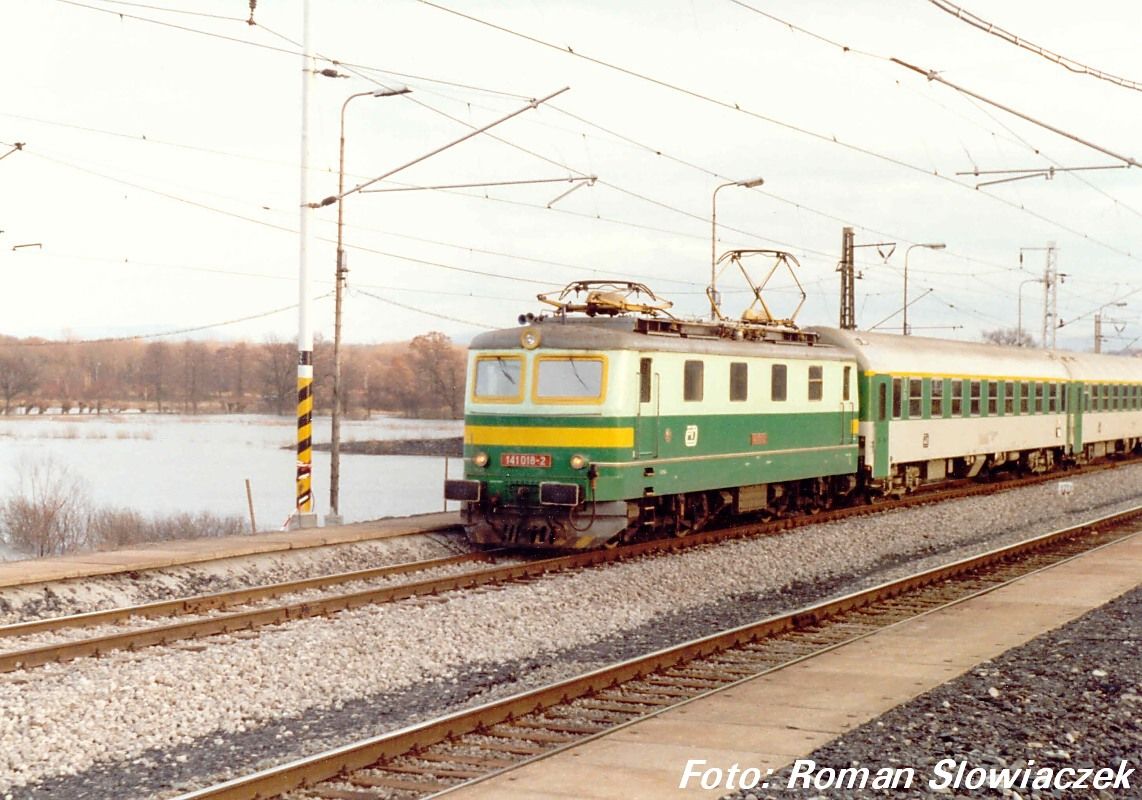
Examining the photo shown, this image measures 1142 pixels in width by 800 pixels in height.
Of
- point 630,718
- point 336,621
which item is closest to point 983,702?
point 630,718

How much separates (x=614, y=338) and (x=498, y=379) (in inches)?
77.3

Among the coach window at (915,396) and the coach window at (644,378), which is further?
the coach window at (915,396)

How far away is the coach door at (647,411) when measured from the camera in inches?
698

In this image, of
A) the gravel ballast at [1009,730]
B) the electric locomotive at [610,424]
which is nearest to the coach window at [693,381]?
the electric locomotive at [610,424]

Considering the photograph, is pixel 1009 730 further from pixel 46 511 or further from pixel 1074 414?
pixel 46 511

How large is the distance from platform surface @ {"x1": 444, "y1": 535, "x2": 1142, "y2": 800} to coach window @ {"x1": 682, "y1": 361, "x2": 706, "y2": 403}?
5423 millimetres

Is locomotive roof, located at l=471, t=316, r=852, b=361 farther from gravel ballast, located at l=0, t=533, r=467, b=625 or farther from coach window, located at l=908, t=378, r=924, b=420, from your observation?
coach window, located at l=908, t=378, r=924, b=420

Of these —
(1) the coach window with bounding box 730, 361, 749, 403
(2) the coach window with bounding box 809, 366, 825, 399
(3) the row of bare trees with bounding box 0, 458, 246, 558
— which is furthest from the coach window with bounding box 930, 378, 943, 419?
(3) the row of bare trees with bounding box 0, 458, 246, 558

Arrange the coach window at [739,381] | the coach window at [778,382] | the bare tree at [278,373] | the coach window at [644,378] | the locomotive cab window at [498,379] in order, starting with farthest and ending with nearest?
the bare tree at [278,373], the coach window at [778,382], the coach window at [739,381], the locomotive cab window at [498,379], the coach window at [644,378]

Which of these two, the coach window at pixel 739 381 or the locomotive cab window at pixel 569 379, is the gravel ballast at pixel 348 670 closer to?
the locomotive cab window at pixel 569 379

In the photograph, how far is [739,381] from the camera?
20047mm

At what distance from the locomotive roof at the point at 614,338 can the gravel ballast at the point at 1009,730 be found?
7.40m

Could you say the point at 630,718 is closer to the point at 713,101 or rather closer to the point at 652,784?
the point at 652,784

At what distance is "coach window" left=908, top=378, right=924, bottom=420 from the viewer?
26.5 m
